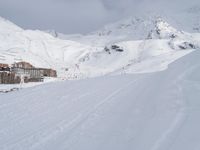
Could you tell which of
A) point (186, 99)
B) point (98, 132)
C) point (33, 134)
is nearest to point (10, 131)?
point (33, 134)

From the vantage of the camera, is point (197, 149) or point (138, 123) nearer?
point (197, 149)

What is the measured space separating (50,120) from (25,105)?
10.9 feet

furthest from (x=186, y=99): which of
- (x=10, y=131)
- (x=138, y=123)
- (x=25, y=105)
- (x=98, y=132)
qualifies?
(x=25, y=105)

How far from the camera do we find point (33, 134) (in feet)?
30.8

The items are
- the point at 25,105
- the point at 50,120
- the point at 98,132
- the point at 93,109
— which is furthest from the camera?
the point at 25,105

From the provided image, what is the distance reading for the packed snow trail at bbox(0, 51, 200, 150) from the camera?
812 cm

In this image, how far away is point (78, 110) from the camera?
12.1m

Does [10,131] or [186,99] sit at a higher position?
[186,99]

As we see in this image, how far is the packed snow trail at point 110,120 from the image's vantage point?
8117 millimetres

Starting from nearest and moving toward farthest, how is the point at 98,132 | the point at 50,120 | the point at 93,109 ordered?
the point at 98,132
the point at 50,120
the point at 93,109

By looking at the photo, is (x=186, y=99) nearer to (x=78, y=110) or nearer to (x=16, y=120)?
(x=78, y=110)

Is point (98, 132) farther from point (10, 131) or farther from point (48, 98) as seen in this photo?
point (48, 98)

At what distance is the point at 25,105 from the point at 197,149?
8.33m

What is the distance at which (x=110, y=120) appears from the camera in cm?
1029
